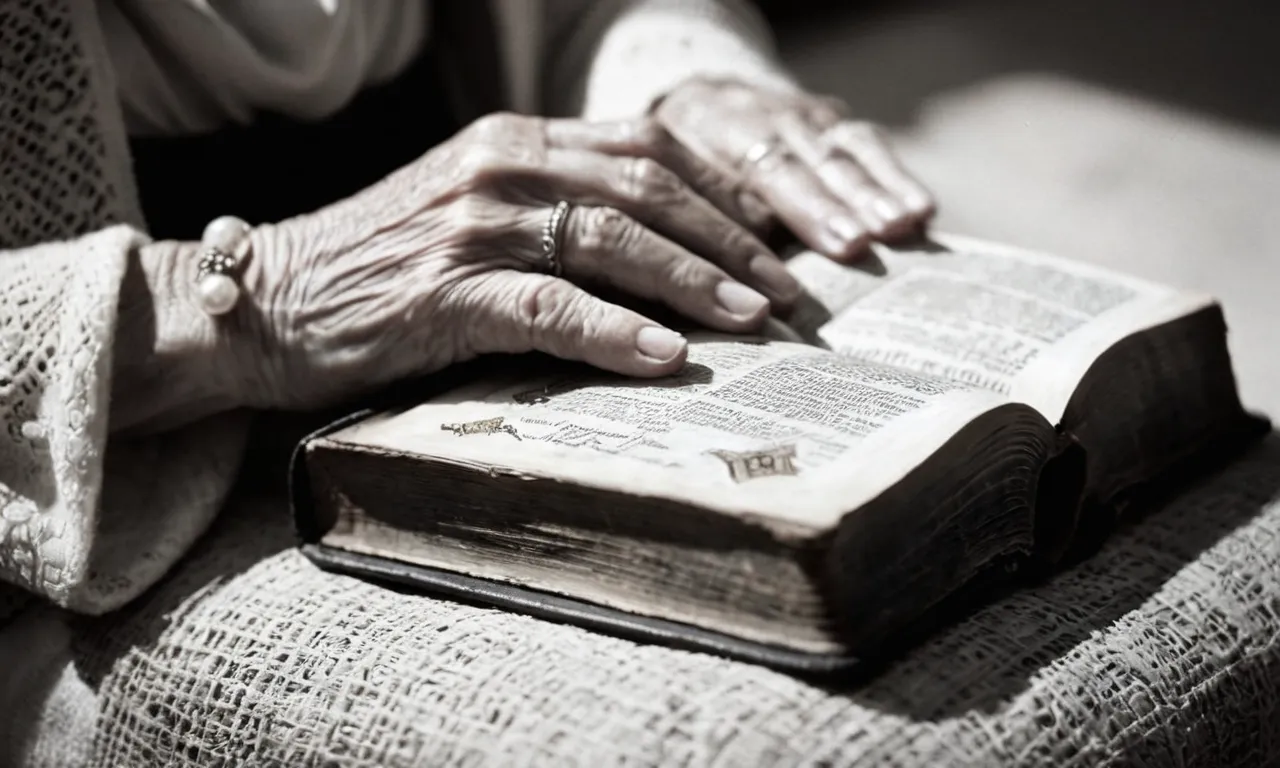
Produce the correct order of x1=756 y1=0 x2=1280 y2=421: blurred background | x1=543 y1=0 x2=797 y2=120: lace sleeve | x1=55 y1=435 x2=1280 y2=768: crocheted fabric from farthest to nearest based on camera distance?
1. x1=756 y1=0 x2=1280 y2=421: blurred background
2. x1=543 y1=0 x2=797 y2=120: lace sleeve
3. x1=55 y1=435 x2=1280 y2=768: crocheted fabric

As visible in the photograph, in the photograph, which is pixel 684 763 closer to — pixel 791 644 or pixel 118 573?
pixel 791 644

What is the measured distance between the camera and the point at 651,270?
745mm

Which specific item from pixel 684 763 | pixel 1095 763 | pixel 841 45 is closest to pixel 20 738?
pixel 684 763

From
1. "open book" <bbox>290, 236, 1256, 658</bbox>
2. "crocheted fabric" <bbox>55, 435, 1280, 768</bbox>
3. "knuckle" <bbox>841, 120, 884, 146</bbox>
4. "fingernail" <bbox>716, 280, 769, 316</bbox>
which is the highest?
"knuckle" <bbox>841, 120, 884, 146</bbox>

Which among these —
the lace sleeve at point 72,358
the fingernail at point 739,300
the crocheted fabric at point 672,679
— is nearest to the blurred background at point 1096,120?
the crocheted fabric at point 672,679

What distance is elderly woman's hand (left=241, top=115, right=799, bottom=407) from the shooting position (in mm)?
733

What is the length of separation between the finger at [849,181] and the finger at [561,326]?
250 mm

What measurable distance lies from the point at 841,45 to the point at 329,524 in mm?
1248

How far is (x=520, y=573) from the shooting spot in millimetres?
634

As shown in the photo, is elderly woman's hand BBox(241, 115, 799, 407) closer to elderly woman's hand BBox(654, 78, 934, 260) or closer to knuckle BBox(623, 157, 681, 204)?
knuckle BBox(623, 157, 681, 204)

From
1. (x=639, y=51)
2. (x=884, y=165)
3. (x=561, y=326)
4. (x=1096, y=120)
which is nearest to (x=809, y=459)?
(x=561, y=326)

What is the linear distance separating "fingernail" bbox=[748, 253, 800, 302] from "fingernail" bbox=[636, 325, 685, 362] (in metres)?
0.12

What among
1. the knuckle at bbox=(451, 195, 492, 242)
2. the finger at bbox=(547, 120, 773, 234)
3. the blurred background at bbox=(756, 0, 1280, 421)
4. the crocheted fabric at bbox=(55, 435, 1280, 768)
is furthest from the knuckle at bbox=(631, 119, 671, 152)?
the blurred background at bbox=(756, 0, 1280, 421)

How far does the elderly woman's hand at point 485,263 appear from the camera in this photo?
73 cm
